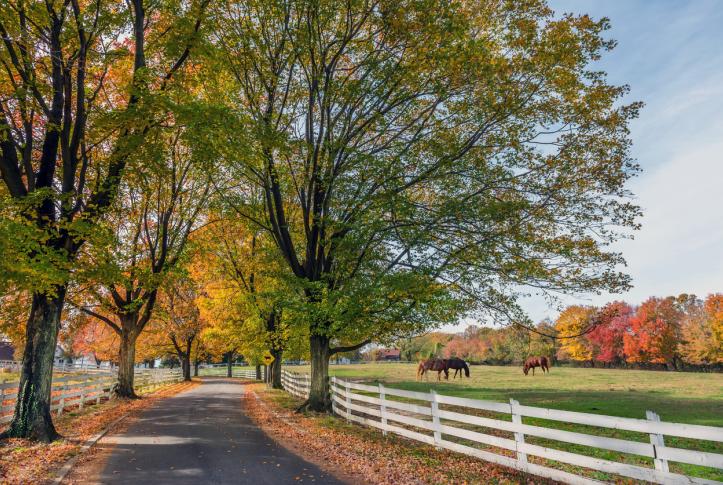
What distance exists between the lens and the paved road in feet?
26.0

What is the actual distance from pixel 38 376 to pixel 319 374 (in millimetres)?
8426

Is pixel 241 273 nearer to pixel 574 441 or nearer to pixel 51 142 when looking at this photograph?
pixel 51 142

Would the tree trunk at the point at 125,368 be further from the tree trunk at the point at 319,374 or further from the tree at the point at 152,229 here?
the tree trunk at the point at 319,374

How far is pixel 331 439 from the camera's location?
11.6 meters

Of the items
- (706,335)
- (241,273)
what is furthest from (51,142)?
(706,335)

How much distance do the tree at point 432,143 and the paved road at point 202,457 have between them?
13.7 ft

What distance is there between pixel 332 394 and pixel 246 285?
12.6 meters

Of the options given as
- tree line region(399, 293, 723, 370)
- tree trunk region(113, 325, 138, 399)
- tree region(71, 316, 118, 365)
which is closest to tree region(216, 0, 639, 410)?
tree trunk region(113, 325, 138, 399)

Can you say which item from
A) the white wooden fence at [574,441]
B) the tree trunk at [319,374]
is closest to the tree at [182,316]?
the tree trunk at [319,374]

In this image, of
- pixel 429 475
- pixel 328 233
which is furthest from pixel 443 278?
pixel 429 475

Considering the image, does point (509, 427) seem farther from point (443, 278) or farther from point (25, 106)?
point (25, 106)

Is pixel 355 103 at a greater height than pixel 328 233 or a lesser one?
greater

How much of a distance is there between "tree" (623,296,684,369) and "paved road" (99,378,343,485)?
7467cm

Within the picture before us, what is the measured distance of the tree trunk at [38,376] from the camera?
Answer: 10.9m
